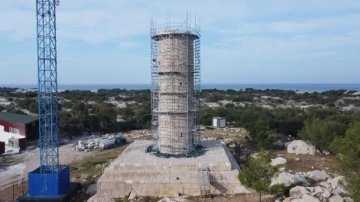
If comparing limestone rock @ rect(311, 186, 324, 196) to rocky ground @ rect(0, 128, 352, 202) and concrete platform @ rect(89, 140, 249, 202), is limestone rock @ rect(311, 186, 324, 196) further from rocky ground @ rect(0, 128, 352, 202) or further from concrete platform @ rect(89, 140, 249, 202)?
concrete platform @ rect(89, 140, 249, 202)

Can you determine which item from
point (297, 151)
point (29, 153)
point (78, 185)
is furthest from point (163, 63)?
point (29, 153)

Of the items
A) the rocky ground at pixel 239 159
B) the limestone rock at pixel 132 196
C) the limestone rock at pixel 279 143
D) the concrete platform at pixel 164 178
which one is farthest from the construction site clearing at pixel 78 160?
the limestone rock at pixel 132 196

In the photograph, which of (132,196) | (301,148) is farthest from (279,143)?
(132,196)

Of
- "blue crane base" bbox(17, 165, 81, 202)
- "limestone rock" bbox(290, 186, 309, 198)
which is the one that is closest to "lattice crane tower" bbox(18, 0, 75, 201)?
"blue crane base" bbox(17, 165, 81, 202)

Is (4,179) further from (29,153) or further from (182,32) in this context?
(182,32)

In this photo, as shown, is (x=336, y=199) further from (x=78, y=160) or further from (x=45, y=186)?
(x=78, y=160)

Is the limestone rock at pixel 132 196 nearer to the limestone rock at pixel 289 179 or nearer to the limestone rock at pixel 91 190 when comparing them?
the limestone rock at pixel 91 190
